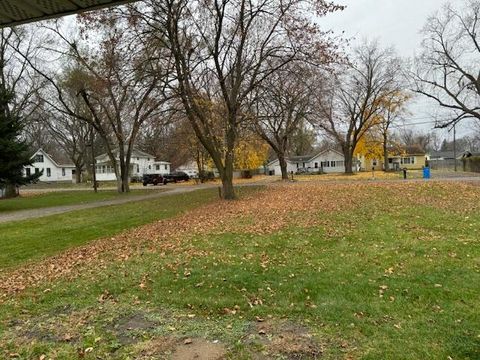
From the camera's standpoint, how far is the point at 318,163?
75312 millimetres

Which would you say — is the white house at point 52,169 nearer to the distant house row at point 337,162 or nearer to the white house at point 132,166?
the white house at point 132,166

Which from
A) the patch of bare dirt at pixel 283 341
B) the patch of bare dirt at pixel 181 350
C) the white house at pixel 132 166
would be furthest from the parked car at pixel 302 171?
the patch of bare dirt at pixel 181 350

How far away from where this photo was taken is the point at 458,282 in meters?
6.03

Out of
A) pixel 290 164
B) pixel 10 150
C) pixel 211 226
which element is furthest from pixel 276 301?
pixel 290 164

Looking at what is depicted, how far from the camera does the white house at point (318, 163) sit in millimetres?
72794

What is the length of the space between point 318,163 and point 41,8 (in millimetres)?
73848

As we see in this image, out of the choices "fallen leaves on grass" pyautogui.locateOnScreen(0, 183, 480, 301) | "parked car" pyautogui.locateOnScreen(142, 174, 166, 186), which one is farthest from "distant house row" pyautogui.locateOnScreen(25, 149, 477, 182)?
"fallen leaves on grass" pyautogui.locateOnScreen(0, 183, 480, 301)

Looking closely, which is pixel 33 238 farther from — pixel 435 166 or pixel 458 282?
pixel 435 166

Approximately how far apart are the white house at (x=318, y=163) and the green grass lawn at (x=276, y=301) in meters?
63.7

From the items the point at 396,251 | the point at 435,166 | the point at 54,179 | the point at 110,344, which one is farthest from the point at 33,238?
the point at 435,166

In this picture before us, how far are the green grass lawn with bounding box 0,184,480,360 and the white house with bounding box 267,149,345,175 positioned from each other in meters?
63.7

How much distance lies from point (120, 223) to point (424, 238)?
10.5 meters

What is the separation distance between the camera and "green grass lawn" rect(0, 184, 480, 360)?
172 inches

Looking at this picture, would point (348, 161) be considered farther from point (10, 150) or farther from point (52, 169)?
point (52, 169)
